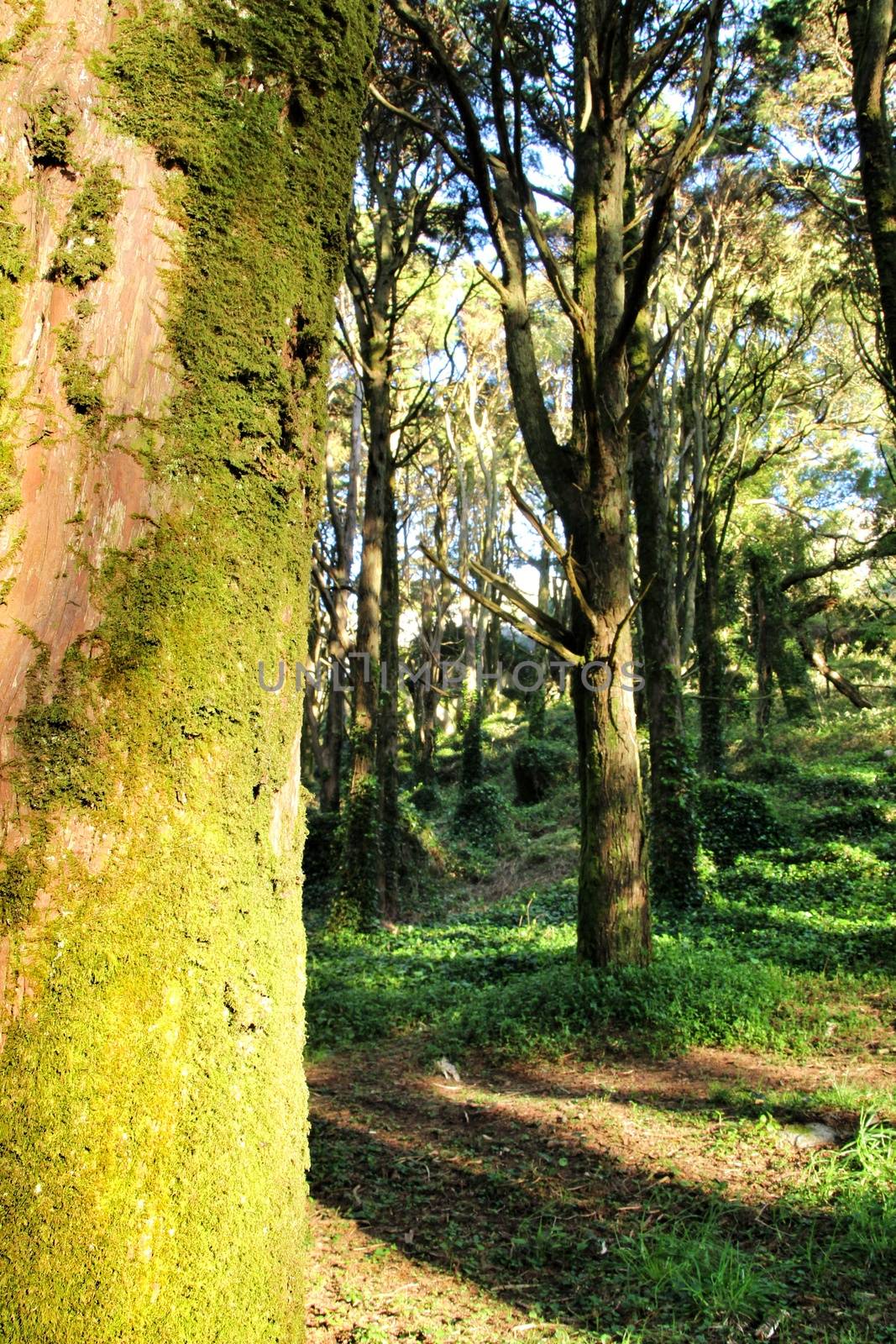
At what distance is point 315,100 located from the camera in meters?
1.76

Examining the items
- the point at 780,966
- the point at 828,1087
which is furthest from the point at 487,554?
the point at 828,1087

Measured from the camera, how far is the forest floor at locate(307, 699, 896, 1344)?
2.76m

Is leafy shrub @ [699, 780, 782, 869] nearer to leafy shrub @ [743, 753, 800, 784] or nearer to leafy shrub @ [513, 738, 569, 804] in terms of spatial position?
leafy shrub @ [743, 753, 800, 784]

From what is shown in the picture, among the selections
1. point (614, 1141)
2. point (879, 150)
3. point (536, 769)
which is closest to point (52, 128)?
point (614, 1141)

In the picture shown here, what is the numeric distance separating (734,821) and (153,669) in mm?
12269

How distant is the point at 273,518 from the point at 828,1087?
437 centimetres

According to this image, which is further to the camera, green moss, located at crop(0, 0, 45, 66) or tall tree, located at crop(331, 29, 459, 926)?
tall tree, located at crop(331, 29, 459, 926)

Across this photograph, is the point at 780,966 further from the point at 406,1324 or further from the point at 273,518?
the point at 273,518

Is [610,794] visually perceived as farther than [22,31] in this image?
Yes

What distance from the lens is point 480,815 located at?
18.4m

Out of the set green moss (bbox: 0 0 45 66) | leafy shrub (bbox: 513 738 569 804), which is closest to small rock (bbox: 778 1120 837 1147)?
green moss (bbox: 0 0 45 66)

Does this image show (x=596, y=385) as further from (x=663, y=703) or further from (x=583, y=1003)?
(x=663, y=703)

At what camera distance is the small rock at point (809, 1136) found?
3.89m

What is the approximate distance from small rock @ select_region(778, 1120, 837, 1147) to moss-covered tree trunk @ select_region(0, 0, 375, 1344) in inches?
121
